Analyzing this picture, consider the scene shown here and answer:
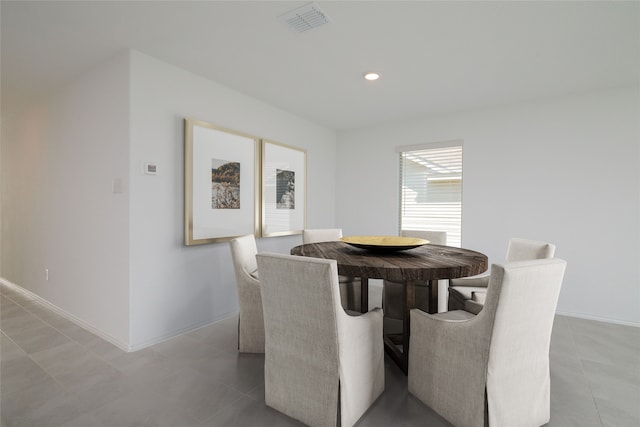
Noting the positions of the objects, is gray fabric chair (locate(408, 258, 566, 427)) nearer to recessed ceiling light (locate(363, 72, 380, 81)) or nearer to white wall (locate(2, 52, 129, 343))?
recessed ceiling light (locate(363, 72, 380, 81))

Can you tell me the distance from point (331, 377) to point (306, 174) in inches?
124

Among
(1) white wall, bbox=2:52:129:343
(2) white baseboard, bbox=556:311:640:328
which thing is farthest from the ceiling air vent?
(2) white baseboard, bbox=556:311:640:328

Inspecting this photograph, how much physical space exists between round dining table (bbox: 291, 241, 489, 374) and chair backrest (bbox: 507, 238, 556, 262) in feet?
1.67

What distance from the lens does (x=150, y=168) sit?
259 centimetres

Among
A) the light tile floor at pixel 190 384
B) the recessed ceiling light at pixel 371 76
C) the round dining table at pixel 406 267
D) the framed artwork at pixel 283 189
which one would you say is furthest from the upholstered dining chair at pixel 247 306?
the recessed ceiling light at pixel 371 76

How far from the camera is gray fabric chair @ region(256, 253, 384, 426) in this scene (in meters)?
1.48

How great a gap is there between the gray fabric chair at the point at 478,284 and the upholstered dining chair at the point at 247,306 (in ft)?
5.00

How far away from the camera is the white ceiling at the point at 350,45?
1.99 metres

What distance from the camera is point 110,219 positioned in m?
2.62

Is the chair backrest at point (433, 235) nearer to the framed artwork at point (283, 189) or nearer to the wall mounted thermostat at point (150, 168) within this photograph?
the framed artwork at point (283, 189)

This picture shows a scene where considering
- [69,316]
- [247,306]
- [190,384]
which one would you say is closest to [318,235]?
[247,306]

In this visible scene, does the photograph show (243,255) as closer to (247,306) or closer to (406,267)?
(247,306)

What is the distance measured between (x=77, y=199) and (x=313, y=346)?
2.85 m

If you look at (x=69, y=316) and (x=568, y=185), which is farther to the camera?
(x=568, y=185)
